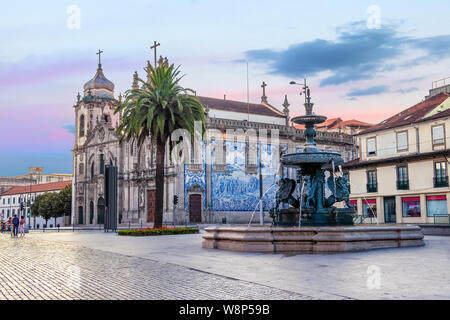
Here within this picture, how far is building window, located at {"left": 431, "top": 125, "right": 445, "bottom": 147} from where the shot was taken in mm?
35006

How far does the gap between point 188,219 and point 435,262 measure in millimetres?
35634

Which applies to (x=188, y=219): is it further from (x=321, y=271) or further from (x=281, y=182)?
(x=321, y=271)

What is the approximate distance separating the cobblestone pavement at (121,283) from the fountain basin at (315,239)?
3018 millimetres

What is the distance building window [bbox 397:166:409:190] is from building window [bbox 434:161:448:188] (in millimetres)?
2452

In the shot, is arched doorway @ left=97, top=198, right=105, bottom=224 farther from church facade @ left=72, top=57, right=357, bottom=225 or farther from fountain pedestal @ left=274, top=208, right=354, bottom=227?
fountain pedestal @ left=274, top=208, right=354, bottom=227

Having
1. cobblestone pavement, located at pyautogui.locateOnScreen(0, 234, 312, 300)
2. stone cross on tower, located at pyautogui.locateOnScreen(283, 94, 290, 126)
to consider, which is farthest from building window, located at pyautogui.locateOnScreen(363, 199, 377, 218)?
cobblestone pavement, located at pyautogui.locateOnScreen(0, 234, 312, 300)

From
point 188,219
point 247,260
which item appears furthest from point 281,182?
point 188,219

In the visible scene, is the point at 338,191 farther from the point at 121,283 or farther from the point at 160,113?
the point at 160,113

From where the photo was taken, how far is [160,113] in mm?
27844

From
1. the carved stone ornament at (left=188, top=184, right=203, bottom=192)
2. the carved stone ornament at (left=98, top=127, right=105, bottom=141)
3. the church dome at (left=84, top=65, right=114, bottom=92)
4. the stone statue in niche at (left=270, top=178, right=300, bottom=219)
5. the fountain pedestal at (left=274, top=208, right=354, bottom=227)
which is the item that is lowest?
the fountain pedestal at (left=274, top=208, right=354, bottom=227)

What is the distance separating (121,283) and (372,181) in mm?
34427

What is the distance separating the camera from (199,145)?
46906 mm

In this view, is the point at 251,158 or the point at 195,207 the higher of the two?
the point at 251,158

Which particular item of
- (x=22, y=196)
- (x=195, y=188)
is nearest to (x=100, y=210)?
(x=195, y=188)
